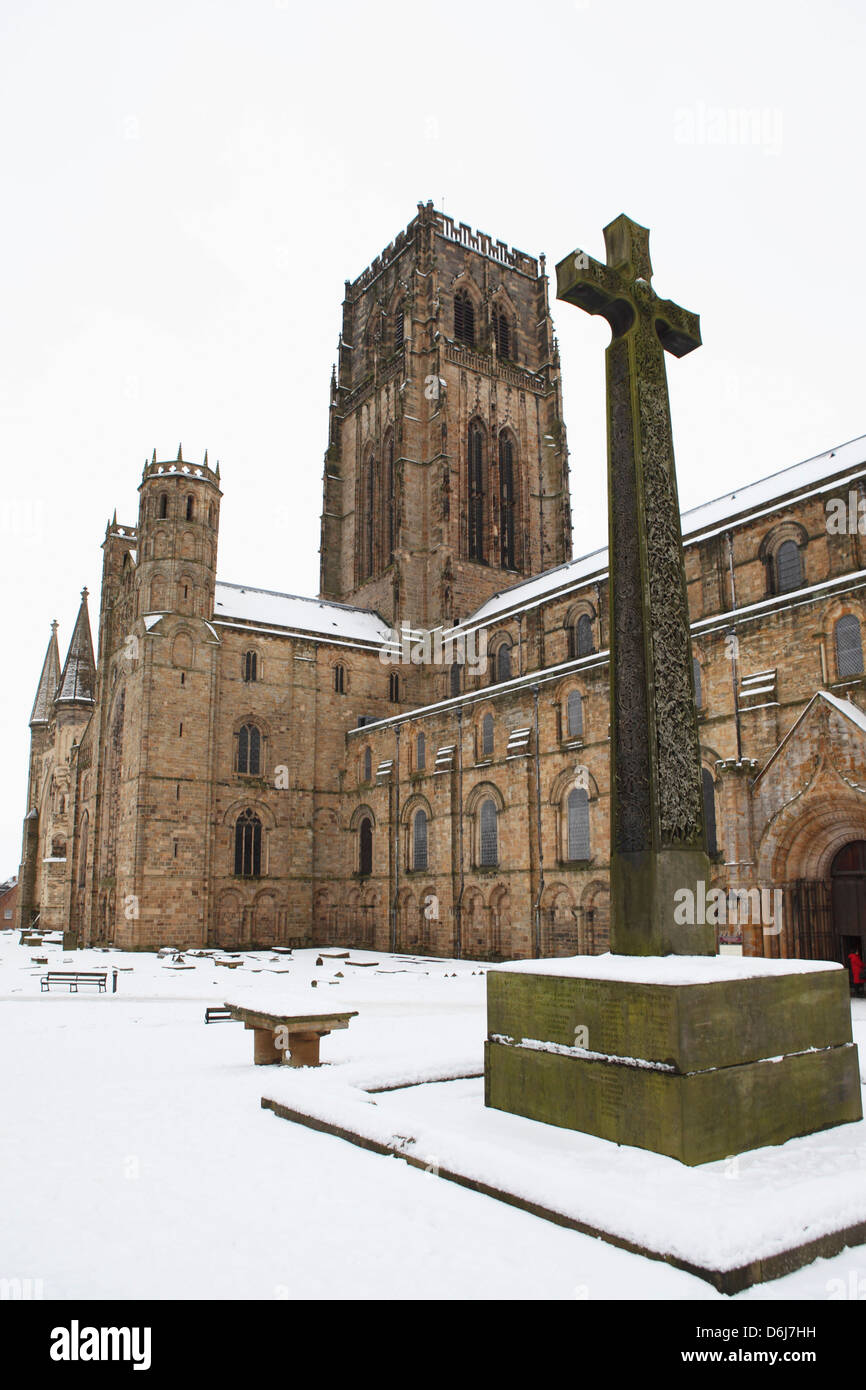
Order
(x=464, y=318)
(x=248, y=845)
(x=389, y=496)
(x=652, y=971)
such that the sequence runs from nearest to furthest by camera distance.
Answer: (x=652, y=971), (x=248, y=845), (x=389, y=496), (x=464, y=318)

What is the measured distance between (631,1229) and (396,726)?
36.1 m

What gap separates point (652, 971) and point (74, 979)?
1983 cm

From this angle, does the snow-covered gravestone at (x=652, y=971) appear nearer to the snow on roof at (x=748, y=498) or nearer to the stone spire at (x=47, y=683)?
the snow on roof at (x=748, y=498)

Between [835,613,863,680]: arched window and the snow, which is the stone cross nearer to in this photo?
the snow

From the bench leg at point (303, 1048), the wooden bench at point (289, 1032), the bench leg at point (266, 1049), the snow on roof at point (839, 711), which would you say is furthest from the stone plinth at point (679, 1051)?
the snow on roof at point (839, 711)

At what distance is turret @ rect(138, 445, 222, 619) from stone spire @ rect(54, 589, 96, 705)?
2287 cm

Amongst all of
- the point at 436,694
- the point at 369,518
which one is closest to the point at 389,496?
the point at 369,518

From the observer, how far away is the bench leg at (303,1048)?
34.9 feet

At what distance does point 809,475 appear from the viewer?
1166 inches

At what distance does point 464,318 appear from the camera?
55219mm

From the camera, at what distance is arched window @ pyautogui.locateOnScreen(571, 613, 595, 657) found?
36.6m

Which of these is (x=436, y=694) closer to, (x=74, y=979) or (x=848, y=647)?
(x=848, y=647)

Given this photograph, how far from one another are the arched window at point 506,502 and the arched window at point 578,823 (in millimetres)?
23872

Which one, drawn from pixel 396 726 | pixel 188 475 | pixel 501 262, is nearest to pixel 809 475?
pixel 396 726
